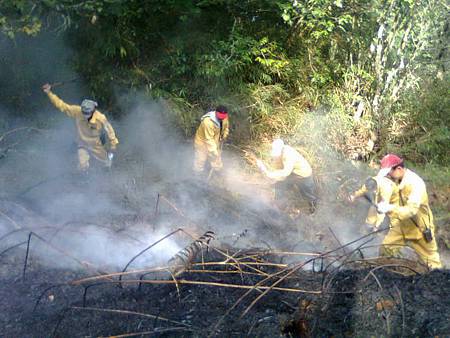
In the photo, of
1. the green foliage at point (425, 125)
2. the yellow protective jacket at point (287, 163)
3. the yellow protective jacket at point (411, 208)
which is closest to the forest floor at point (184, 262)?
the yellow protective jacket at point (411, 208)

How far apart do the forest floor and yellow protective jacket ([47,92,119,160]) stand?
2.30 feet

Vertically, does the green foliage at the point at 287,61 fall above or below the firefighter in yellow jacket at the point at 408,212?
above

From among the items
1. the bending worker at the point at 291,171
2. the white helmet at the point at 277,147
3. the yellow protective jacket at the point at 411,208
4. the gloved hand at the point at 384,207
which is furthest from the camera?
the bending worker at the point at 291,171

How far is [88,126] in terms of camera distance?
7.54 metres

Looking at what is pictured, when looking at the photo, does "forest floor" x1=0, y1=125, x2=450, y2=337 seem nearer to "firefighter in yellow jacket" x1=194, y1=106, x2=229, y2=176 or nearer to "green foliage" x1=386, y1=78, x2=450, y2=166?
"firefighter in yellow jacket" x1=194, y1=106, x2=229, y2=176

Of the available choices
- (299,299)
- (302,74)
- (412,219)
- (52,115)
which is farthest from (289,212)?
(52,115)

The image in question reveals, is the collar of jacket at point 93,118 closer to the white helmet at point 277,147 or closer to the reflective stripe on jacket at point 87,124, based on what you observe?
the reflective stripe on jacket at point 87,124

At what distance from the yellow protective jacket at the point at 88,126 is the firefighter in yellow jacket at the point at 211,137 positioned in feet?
5.08

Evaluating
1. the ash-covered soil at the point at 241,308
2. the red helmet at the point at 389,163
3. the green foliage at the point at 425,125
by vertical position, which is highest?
the green foliage at the point at 425,125

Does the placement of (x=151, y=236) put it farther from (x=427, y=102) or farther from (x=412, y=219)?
(x=427, y=102)

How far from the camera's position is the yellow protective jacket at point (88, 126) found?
7.48m

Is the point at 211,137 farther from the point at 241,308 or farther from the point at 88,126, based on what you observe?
the point at 241,308

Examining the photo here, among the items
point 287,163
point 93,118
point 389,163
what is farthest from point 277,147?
point 93,118

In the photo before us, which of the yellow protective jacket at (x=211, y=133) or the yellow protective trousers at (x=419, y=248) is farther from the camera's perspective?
the yellow protective jacket at (x=211, y=133)
